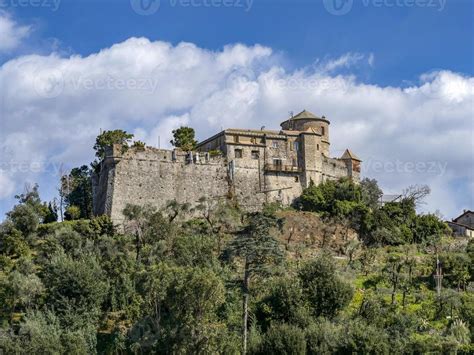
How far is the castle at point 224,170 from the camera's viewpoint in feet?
215

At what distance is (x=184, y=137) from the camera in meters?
72.6

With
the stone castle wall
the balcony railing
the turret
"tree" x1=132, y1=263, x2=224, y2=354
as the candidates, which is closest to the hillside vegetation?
"tree" x1=132, y1=263, x2=224, y2=354

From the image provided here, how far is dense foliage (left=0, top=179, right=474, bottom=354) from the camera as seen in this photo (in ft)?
147

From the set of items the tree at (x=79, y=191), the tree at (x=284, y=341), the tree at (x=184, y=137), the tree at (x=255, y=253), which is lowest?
the tree at (x=284, y=341)

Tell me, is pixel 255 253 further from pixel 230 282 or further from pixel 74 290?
pixel 74 290

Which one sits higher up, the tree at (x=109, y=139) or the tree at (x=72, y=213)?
the tree at (x=109, y=139)

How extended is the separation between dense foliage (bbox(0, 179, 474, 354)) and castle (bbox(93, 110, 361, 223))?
2.55 m

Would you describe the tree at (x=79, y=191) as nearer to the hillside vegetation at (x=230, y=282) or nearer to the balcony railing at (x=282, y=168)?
the hillside vegetation at (x=230, y=282)

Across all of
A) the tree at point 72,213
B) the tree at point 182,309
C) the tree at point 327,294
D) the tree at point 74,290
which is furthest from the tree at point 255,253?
the tree at point 72,213

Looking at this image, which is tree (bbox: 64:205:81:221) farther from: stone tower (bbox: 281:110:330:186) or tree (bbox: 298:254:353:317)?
tree (bbox: 298:254:353:317)

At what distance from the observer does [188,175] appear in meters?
68.0

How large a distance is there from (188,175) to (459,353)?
96.7 ft

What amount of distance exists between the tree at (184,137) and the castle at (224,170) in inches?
54.6

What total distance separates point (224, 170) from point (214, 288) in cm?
2582
